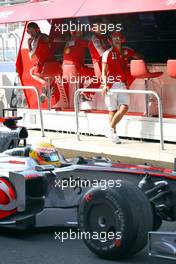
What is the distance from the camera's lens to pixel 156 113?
1195 centimetres

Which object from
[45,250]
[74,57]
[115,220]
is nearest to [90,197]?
[115,220]

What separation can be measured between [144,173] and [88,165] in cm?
67

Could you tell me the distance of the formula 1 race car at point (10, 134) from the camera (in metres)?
7.57

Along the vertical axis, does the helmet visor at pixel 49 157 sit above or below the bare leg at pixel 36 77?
below

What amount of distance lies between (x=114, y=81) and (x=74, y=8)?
1.48 meters

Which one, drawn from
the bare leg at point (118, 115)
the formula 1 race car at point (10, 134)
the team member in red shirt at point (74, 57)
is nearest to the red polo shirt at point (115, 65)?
the bare leg at point (118, 115)

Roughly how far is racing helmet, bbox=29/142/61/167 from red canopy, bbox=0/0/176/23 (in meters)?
3.77

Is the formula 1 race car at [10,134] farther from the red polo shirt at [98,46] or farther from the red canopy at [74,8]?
the red polo shirt at [98,46]

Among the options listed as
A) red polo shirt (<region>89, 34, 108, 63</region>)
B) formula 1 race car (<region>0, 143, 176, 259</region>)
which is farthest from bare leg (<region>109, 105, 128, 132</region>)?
formula 1 race car (<region>0, 143, 176, 259</region>)

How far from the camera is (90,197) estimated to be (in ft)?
19.2

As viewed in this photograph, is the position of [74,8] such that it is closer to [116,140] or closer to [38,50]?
[38,50]

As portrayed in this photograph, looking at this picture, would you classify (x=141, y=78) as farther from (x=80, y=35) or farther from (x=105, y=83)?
(x=80, y=35)

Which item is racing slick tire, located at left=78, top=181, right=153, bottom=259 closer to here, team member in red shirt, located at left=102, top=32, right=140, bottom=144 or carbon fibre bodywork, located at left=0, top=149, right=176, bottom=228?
carbon fibre bodywork, located at left=0, top=149, right=176, bottom=228

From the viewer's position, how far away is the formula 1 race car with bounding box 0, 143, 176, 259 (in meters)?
A: 5.68
